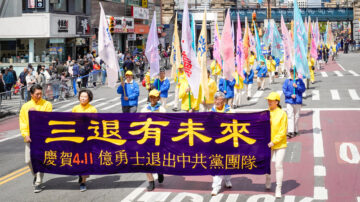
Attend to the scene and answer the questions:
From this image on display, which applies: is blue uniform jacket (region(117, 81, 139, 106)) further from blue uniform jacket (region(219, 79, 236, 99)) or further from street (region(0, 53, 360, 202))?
blue uniform jacket (region(219, 79, 236, 99))

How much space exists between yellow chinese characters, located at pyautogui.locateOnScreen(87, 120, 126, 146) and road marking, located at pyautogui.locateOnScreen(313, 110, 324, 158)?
505 centimetres

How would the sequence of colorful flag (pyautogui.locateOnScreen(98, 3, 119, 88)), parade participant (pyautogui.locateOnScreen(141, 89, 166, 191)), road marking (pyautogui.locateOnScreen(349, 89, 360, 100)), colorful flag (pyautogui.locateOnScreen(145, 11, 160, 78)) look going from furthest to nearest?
road marking (pyautogui.locateOnScreen(349, 89, 360, 100)), colorful flag (pyautogui.locateOnScreen(145, 11, 160, 78)), colorful flag (pyautogui.locateOnScreen(98, 3, 119, 88)), parade participant (pyautogui.locateOnScreen(141, 89, 166, 191))

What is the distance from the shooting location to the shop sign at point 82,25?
3772 cm

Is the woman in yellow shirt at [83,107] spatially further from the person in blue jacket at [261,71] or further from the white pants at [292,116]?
the person in blue jacket at [261,71]

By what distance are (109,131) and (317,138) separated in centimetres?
681

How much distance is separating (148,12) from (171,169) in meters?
46.3

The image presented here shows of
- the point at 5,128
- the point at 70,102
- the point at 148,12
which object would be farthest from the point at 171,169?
the point at 148,12

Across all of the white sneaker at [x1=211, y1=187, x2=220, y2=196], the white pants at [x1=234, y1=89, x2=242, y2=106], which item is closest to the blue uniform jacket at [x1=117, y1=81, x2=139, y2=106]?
the white sneaker at [x1=211, y1=187, x2=220, y2=196]

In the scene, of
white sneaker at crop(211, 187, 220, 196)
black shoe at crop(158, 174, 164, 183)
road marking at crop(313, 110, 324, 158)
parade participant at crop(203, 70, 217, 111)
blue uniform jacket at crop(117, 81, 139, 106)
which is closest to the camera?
white sneaker at crop(211, 187, 220, 196)

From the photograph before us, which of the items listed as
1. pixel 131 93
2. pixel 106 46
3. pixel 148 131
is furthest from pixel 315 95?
pixel 148 131

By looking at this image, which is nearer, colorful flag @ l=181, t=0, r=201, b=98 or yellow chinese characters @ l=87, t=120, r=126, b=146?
yellow chinese characters @ l=87, t=120, r=126, b=146

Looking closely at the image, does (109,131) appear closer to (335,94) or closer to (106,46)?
(106,46)

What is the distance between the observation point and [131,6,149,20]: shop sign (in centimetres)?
4889

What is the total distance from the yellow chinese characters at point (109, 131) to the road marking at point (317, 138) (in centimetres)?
505
